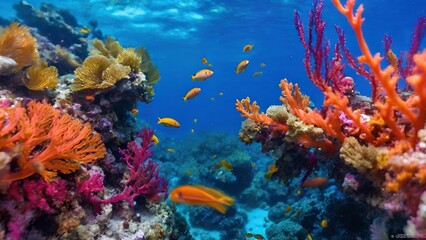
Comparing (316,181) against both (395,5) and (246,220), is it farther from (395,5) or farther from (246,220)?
(395,5)

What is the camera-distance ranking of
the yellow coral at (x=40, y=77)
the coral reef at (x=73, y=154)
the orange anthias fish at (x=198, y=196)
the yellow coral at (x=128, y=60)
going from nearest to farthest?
1. the orange anthias fish at (x=198, y=196)
2. the coral reef at (x=73, y=154)
3. the yellow coral at (x=40, y=77)
4. the yellow coral at (x=128, y=60)

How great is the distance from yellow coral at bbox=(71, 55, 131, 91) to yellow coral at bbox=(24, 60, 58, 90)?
387mm

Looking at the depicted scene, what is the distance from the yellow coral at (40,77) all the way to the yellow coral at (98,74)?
0.39 m

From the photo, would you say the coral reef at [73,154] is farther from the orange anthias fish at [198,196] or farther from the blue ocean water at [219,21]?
the blue ocean water at [219,21]

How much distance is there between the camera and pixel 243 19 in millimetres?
31031

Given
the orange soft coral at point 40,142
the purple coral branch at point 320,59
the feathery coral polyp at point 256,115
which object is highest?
the purple coral branch at point 320,59

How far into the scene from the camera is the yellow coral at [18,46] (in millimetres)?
5250

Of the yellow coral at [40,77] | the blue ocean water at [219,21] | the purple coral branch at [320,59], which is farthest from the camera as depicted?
the blue ocean water at [219,21]

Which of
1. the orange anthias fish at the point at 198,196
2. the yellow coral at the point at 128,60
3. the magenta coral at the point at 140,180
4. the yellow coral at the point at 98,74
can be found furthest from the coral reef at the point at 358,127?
the yellow coral at the point at 128,60

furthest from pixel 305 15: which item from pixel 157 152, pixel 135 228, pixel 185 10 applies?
pixel 135 228

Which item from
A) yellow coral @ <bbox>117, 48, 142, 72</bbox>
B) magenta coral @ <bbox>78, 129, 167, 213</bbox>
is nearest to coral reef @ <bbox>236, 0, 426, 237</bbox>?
magenta coral @ <bbox>78, 129, 167, 213</bbox>

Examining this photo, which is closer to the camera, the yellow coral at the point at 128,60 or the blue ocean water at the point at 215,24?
the yellow coral at the point at 128,60

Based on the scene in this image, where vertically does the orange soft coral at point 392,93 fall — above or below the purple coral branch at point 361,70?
below

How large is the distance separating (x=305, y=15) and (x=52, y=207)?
29.7 meters
